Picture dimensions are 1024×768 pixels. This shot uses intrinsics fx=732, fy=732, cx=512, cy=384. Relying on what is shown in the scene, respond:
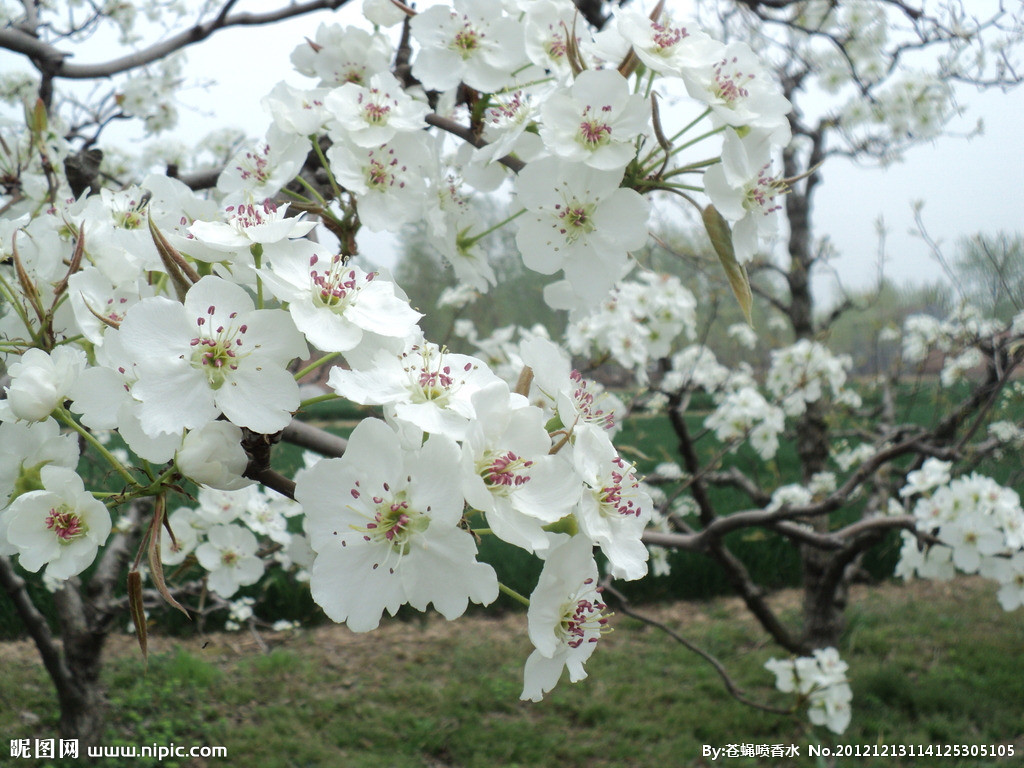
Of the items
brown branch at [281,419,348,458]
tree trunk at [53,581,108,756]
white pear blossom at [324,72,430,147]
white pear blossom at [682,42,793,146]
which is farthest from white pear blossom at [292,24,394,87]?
tree trunk at [53,581,108,756]

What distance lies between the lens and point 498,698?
351 centimetres

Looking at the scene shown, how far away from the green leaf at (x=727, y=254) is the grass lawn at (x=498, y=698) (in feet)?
8.40

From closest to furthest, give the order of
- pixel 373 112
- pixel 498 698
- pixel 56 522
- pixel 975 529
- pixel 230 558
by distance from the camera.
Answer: pixel 56 522, pixel 373 112, pixel 230 558, pixel 975 529, pixel 498 698

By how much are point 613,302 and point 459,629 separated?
2510 mm

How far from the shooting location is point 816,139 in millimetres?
5078

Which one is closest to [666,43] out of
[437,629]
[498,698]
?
[498,698]

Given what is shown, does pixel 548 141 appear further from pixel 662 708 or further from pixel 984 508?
pixel 662 708

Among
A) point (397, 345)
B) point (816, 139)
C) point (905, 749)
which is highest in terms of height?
point (816, 139)

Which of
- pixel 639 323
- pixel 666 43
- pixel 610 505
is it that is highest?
pixel 639 323

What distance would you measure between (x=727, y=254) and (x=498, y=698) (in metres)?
2.98

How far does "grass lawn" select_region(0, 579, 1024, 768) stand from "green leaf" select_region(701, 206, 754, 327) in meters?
2.56

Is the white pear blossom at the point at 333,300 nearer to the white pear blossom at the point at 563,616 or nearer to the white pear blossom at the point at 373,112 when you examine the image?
the white pear blossom at the point at 563,616

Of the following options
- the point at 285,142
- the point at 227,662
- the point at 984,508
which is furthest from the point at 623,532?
the point at 227,662

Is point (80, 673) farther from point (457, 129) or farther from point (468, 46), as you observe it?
point (468, 46)
